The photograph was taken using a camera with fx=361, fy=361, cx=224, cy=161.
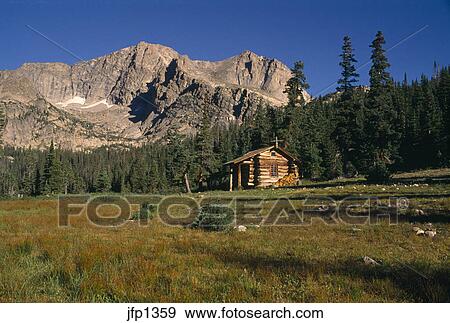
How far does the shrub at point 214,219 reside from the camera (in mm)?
13512

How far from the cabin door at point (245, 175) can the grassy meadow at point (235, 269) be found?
34.8m

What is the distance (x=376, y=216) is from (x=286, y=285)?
32.2 ft

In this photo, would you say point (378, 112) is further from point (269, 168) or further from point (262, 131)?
point (262, 131)

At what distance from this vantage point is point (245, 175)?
155 ft

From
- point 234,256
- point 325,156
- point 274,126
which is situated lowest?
point 234,256

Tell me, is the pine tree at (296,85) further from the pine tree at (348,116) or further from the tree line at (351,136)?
the pine tree at (348,116)

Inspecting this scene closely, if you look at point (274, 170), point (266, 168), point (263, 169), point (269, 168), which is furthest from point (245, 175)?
point (274, 170)

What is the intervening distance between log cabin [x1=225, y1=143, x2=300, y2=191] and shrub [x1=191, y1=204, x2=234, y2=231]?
29591 millimetres

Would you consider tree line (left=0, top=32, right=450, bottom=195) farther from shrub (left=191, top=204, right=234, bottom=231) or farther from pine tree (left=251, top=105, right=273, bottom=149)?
shrub (left=191, top=204, right=234, bottom=231)

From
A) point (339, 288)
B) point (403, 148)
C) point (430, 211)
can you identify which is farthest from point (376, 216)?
point (403, 148)

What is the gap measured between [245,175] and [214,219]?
33327mm

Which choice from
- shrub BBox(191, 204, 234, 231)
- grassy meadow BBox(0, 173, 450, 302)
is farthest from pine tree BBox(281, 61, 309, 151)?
grassy meadow BBox(0, 173, 450, 302)
